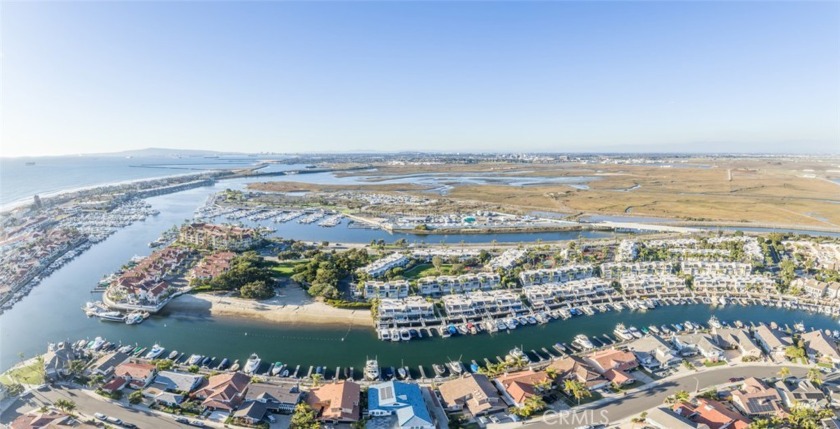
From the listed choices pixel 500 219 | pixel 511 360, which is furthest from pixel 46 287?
pixel 500 219

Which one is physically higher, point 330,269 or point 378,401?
point 330,269

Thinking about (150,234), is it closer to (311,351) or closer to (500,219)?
(311,351)

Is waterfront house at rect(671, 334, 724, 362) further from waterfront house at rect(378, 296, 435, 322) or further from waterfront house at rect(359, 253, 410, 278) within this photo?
waterfront house at rect(359, 253, 410, 278)

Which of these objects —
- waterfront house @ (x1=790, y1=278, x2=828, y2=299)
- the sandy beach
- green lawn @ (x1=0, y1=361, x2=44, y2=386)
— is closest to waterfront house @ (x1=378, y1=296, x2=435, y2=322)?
the sandy beach

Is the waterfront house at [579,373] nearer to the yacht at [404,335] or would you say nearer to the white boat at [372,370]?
the yacht at [404,335]

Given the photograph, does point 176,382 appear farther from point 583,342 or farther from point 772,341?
point 772,341

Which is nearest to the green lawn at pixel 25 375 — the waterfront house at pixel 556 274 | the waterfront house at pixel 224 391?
the waterfront house at pixel 224 391
